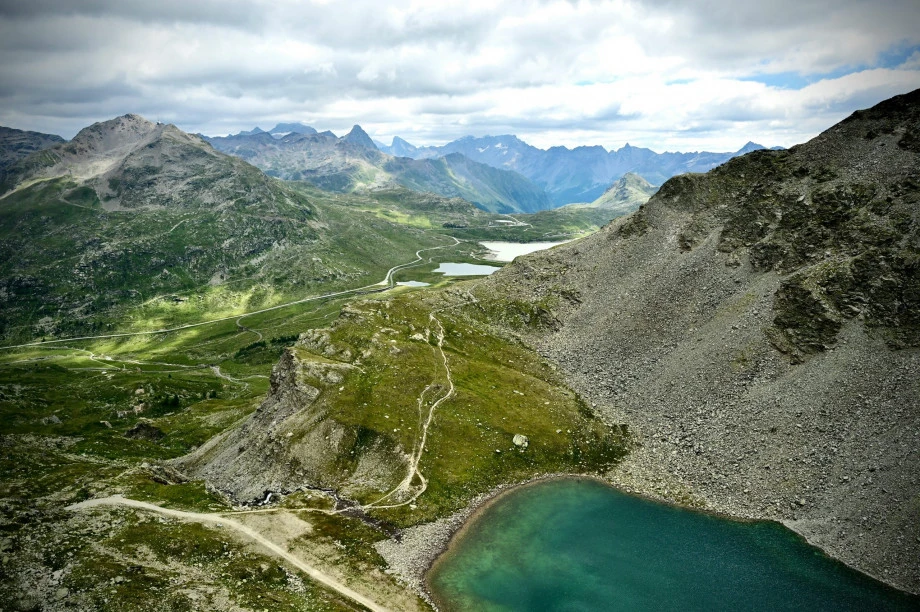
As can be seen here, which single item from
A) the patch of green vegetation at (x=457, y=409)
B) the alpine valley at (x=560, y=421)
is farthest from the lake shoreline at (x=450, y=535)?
the patch of green vegetation at (x=457, y=409)

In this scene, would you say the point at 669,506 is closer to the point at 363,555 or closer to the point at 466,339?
the point at 363,555

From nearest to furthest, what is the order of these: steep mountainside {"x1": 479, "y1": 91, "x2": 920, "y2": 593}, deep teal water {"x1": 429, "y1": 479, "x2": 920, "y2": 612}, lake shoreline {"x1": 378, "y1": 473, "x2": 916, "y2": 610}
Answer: deep teal water {"x1": 429, "y1": 479, "x2": 920, "y2": 612}
lake shoreline {"x1": 378, "y1": 473, "x2": 916, "y2": 610}
steep mountainside {"x1": 479, "y1": 91, "x2": 920, "y2": 593}

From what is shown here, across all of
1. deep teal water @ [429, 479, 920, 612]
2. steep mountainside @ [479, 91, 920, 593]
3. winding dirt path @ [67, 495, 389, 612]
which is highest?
steep mountainside @ [479, 91, 920, 593]

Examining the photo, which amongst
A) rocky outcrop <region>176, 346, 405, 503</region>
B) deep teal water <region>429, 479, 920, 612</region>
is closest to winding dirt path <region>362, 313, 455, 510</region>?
rocky outcrop <region>176, 346, 405, 503</region>

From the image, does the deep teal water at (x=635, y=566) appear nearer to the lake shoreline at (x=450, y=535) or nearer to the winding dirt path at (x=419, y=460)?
the lake shoreline at (x=450, y=535)

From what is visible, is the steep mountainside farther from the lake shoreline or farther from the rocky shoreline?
the rocky shoreline

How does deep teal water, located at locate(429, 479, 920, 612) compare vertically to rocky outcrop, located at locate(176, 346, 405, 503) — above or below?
below
